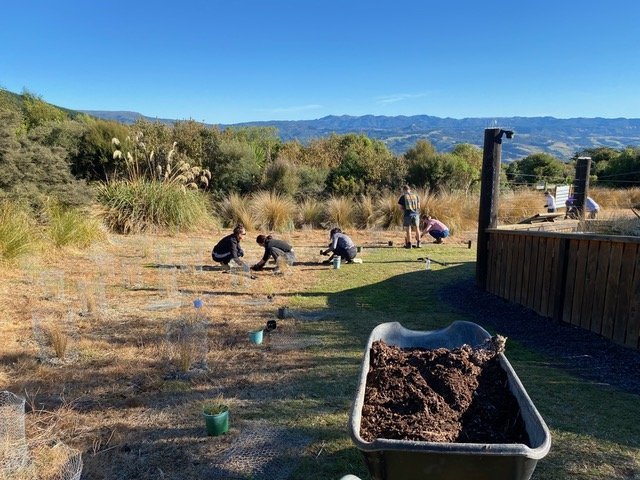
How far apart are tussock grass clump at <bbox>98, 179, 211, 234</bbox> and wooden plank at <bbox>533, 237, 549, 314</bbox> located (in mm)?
9810

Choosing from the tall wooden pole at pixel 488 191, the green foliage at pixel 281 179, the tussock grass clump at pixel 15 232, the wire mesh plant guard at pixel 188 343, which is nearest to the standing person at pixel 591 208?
the tall wooden pole at pixel 488 191

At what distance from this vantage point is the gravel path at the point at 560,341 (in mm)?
4387

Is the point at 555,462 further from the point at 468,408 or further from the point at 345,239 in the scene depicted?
the point at 345,239

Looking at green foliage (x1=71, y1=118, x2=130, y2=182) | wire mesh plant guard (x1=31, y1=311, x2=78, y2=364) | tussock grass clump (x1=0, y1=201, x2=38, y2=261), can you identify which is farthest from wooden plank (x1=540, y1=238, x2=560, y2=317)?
green foliage (x1=71, y1=118, x2=130, y2=182)

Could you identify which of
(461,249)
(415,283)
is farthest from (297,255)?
(461,249)

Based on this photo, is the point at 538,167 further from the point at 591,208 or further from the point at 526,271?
the point at 526,271

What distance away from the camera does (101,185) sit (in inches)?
539

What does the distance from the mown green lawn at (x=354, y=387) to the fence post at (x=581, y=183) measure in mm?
5368

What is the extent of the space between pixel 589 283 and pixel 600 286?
0.57 feet

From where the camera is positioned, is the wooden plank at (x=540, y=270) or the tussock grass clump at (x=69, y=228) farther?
the tussock grass clump at (x=69, y=228)

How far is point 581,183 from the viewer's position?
10500 mm

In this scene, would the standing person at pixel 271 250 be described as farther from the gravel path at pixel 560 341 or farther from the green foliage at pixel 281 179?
the green foliage at pixel 281 179

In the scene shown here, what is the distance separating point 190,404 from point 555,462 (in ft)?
8.46

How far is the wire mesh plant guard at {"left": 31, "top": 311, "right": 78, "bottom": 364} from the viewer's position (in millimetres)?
4504
